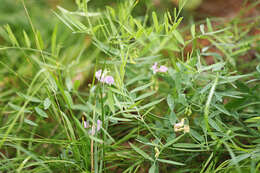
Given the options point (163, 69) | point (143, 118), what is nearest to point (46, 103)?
point (143, 118)

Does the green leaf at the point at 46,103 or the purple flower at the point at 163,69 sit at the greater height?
the purple flower at the point at 163,69

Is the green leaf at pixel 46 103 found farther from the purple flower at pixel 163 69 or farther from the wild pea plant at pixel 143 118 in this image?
the purple flower at pixel 163 69

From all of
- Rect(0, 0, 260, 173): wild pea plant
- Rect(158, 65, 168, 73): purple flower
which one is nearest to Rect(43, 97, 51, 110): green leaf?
Rect(0, 0, 260, 173): wild pea plant

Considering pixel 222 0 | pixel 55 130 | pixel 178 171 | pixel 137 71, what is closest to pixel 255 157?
pixel 178 171

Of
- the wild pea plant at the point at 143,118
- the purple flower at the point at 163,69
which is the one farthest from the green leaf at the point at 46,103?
the purple flower at the point at 163,69

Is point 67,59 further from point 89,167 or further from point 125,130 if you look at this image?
point 89,167

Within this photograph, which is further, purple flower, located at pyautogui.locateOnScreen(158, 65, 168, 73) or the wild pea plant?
purple flower, located at pyautogui.locateOnScreen(158, 65, 168, 73)

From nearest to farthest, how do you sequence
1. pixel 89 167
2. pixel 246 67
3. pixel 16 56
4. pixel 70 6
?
pixel 89 167 < pixel 246 67 < pixel 16 56 < pixel 70 6

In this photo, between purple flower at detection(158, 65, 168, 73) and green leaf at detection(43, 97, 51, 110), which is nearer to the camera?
green leaf at detection(43, 97, 51, 110)

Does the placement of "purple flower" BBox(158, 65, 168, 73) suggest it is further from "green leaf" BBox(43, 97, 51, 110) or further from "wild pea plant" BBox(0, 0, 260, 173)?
"green leaf" BBox(43, 97, 51, 110)

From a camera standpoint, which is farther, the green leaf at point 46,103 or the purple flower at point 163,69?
the purple flower at point 163,69

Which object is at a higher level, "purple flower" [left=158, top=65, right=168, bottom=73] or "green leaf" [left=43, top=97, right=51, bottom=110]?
"purple flower" [left=158, top=65, right=168, bottom=73]
